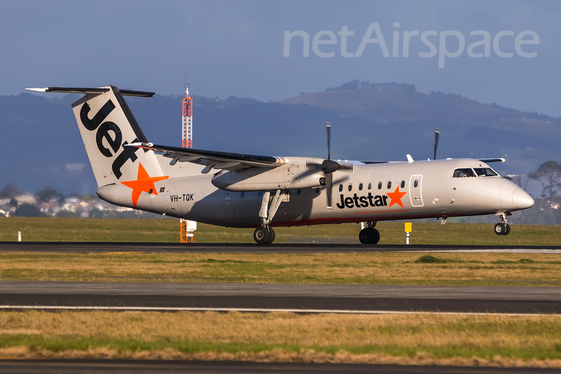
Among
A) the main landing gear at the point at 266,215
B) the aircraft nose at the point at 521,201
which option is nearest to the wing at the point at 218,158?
the main landing gear at the point at 266,215

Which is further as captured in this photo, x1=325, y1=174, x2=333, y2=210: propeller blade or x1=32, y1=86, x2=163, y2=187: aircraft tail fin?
x1=32, y1=86, x2=163, y2=187: aircraft tail fin

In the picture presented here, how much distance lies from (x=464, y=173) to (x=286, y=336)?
24.8 m

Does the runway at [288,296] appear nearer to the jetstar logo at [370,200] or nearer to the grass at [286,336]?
the grass at [286,336]

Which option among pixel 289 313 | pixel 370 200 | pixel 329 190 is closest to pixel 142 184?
pixel 329 190

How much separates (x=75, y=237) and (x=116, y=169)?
27.1 metres

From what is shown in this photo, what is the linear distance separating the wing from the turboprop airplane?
0.17 ft

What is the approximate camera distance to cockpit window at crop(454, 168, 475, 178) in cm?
3541

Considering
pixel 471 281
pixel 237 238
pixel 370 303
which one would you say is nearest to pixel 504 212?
pixel 471 281

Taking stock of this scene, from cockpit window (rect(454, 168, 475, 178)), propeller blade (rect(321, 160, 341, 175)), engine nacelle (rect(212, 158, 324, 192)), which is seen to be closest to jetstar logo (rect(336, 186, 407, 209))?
→ propeller blade (rect(321, 160, 341, 175))

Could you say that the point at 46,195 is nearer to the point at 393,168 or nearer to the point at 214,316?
the point at 393,168

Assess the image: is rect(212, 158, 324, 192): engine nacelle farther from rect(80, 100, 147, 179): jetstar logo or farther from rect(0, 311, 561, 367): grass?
rect(0, 311, 561, 367): grass

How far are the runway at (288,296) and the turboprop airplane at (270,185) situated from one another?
1552 cm

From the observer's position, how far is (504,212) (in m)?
34.8

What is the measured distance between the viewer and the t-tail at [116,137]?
42.2 meters
